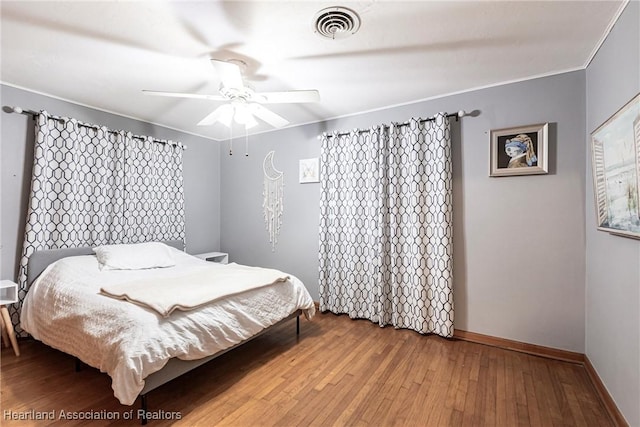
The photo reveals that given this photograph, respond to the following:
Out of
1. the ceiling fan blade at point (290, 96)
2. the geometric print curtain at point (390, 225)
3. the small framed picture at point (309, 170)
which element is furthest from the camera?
the small framed picture at point (309, 170)

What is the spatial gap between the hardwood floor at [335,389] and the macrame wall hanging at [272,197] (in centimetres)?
175

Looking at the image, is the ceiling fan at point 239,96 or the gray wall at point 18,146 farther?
the gray wall at point 18,146

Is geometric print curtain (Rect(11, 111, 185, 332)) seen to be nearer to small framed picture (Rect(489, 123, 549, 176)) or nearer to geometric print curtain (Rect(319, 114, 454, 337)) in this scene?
geometric print curtain (Rect(319, 114, 454, 337))

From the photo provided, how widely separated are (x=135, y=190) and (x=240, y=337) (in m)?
2.47

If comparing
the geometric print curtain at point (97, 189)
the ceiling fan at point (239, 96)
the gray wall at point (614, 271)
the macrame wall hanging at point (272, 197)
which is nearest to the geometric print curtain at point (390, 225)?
the macrame wall hanging at point (272, 197)

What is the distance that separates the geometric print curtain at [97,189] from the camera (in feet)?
9.30

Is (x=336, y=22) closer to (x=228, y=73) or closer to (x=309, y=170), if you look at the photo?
(x=228, y=73)

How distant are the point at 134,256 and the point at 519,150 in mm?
3927

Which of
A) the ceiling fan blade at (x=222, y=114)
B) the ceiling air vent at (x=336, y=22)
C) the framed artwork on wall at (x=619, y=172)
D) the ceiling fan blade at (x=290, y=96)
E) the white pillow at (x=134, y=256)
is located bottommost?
the white pillow at (x=134, y=256)

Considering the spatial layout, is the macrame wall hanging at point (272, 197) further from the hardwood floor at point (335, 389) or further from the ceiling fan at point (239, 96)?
the hardwood floor at point (335, 389)

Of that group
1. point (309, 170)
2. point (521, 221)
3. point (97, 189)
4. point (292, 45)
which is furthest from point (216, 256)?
point (521, 221)

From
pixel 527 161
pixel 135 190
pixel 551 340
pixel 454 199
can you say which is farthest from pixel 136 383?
pixel 527 161

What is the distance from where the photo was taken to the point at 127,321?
1.75 meters

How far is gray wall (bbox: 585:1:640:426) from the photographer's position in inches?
61.8
